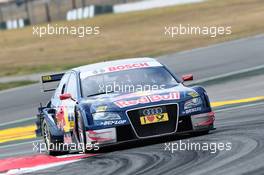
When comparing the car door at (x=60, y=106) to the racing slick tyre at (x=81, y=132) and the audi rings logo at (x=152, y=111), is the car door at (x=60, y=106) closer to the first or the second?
the racing slick tyre at (x=81, y=132)

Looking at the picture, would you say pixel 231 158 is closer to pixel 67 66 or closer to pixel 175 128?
pixel 175 128

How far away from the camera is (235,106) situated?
13.7 metres

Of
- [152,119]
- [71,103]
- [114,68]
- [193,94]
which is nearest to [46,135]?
[71,103]

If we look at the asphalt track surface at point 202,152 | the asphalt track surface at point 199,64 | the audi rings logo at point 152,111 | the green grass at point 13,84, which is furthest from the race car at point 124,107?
the green grass at point 13,84

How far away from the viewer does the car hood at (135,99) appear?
9184mm

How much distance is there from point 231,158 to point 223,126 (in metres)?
3.26

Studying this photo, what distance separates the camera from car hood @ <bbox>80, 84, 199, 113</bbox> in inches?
362

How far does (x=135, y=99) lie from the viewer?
930cm

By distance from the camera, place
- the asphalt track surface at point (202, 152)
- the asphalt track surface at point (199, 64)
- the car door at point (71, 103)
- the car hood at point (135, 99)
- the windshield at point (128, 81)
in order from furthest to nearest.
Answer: the asphalt track surface at point (199, 64) → the windshield at point (128, 81) → the car door at point (71, 103) → the car hood at point (135, 99) → the asphalt track surface at point (202, 152)

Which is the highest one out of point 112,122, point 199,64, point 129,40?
point 129,40

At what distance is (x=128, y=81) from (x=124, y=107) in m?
1.04

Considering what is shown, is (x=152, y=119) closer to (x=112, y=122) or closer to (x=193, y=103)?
(x=112, y=122)

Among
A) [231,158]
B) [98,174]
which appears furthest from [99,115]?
[231,158]

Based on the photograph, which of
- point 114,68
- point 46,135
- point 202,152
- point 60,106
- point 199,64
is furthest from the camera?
point 199,64
